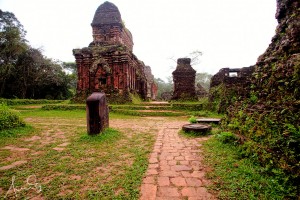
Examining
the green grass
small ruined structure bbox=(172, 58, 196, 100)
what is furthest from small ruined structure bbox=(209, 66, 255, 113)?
the green grass

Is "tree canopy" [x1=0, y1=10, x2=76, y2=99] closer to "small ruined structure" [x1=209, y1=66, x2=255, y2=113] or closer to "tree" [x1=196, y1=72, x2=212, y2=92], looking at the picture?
"small ruined structure" [x1=209, y1=66, x2=255, y2=113]

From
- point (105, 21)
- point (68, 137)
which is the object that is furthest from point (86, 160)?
point (105, 21)

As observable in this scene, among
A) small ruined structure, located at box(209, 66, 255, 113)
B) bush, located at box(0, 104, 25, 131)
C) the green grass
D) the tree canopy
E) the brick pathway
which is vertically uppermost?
the tree canopy

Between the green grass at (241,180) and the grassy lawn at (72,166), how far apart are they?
1228 mm

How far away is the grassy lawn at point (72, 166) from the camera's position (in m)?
2.51

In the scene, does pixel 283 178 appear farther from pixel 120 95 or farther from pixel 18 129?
pixel 120 95

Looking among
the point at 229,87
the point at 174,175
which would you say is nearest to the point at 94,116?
the point at 174,175

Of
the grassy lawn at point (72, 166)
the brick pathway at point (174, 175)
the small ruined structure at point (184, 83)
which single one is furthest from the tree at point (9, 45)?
the brick pathway at point (174, 175)

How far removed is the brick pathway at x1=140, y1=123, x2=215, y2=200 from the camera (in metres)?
2.44

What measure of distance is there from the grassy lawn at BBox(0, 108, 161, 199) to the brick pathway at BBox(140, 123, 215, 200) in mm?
176

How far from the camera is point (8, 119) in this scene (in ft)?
20.3

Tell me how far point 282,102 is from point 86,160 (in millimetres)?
3855

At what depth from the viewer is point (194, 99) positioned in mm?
16875

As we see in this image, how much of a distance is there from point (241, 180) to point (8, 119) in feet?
23.4
